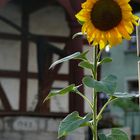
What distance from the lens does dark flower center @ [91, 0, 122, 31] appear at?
144cm

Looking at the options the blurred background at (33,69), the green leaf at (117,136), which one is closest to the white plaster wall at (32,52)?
the blurred background at (33,69)

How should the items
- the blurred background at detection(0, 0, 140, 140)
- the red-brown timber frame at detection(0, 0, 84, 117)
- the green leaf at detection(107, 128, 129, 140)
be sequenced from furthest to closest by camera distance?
the red-brown timber frame at detection(0, 0, 84, 117), the blurred background at detection(0, 0, 140, 140), the green leaf at detection(107, 128, 129, 140)

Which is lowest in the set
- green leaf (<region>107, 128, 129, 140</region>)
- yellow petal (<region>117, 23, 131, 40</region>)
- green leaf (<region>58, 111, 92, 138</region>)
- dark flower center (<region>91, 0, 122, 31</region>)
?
green leaf (<region>107, 128, 129, 140</region>)

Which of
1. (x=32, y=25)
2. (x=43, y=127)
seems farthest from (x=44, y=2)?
(x=43, y=127)

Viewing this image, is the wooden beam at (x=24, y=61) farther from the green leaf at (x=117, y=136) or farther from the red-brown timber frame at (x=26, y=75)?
the green leaf at (x=117, y=136)

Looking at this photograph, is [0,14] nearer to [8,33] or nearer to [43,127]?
[8,33]

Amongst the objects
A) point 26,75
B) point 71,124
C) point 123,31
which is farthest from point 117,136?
point 26,75

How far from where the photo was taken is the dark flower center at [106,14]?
4.71 ft

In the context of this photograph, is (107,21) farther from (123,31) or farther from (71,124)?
(71,124)

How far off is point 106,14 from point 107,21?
0.07 ft

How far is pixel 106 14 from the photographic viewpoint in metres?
1.44

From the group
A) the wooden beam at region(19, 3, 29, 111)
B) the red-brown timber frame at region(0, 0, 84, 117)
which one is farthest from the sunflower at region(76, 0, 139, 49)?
the wooden beam at region(19, 3, 29, 111)

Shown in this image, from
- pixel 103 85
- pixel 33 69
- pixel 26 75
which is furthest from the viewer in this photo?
pixel 33 69

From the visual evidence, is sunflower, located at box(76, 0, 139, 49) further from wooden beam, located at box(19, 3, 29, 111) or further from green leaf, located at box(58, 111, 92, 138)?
wooden beam, located at box(19, 3, 29, 111)
